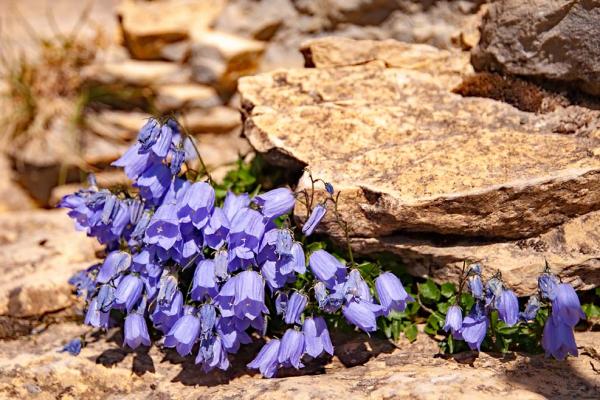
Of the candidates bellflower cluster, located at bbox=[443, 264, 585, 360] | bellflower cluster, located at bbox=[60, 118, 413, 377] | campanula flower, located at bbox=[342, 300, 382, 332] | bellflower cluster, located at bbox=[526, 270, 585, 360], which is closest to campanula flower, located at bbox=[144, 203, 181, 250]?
bellflower cluster, located at bbox=[60, 118, 413, 377]

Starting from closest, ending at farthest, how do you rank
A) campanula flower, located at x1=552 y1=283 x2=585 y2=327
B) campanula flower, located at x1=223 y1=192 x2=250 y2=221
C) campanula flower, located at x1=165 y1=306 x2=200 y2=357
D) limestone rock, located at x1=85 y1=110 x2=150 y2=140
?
campanula flower, located at x1=552 y1=283 x2=585 y2=327 → campanula flower, located at x1=165 y1=306 x2=200 y2=357 → campanula flower, located at x1=223 y1=192 x2=250 y2=221 → limestone rock, located at x1=85 y1=110 x2=150 y2=140

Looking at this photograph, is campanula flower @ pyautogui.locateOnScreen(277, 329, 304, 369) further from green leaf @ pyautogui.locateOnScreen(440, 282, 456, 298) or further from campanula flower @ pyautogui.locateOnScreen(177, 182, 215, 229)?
green leaf @ pyautogui.locateOnScreen(440, 282, 456, 298)

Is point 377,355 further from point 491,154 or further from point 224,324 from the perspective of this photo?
point 491,154

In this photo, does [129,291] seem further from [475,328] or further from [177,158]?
[475,328]

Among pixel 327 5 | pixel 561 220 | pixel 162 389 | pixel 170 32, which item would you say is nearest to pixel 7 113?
pixel 170 32

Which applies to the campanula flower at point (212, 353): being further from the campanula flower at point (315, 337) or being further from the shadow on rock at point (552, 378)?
the shadow on rock at point (552, 378)

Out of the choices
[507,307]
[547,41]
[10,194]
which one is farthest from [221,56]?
[507,307]

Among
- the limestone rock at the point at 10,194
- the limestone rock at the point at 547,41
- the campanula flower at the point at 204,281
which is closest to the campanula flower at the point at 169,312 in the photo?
the campanula flower at the point at 204,281
